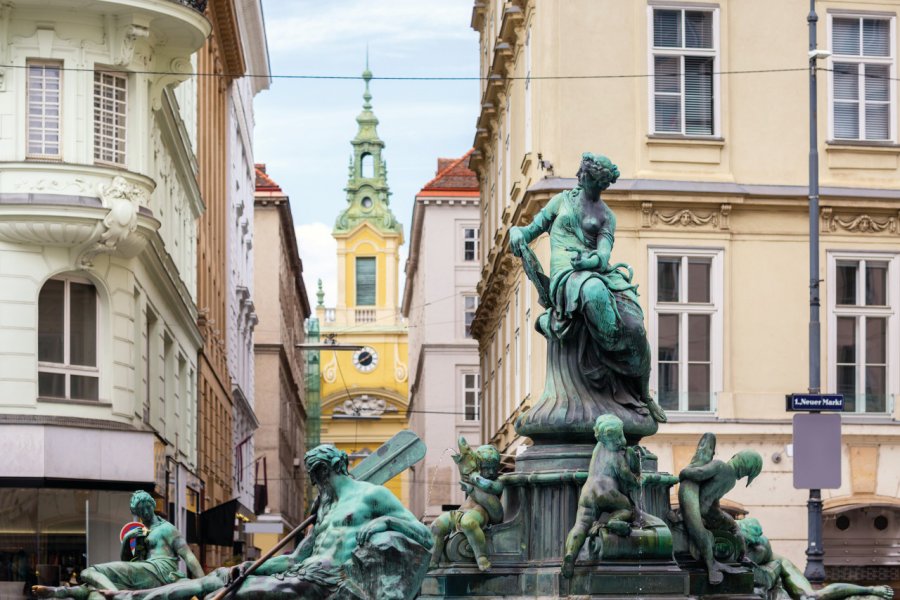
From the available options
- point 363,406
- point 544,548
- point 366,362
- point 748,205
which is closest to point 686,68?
point 748,205

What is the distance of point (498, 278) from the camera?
42.4 meters

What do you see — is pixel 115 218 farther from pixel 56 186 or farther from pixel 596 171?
pixel 596 171

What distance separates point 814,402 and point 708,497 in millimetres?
11157

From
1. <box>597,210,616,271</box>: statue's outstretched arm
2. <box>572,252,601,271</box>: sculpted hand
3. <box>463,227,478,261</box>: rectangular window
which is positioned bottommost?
<box>572,252,601,271</box>: sculpted hand

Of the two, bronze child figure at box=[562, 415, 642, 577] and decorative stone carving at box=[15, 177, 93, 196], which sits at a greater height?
decorative stone carving at box=[15, 177, 93, 196]

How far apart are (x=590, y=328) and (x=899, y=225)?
2154cm

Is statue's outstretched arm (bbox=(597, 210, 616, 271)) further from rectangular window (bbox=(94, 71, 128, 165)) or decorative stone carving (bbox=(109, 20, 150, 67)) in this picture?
decorative stone carving (bbox=(109, 20, 150, 67))

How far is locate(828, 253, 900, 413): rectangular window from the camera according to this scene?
3397 cm

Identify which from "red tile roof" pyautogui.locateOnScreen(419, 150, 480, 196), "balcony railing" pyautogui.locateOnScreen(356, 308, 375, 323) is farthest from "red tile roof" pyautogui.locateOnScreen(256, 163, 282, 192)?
"balcony railing" pyautogui.locateOnScreen(356, 308, 375, 323)

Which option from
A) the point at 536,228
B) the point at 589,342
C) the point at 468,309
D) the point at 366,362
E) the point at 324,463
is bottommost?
the point at 324,463

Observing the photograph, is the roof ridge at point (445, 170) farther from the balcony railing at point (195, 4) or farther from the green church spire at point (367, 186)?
the green church spire at point (367, 186)

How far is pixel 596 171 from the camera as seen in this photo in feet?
48.0

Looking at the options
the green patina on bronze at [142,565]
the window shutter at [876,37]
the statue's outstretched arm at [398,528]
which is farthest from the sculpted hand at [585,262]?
the window shutter at [876,37]

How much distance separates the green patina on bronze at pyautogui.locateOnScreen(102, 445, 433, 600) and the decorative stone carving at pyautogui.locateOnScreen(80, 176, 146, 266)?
56.6 feet
